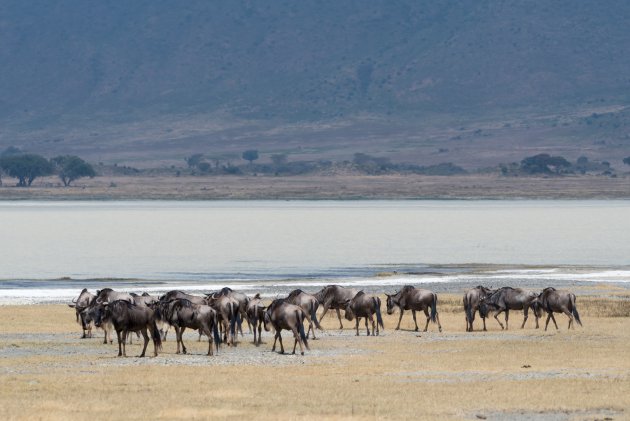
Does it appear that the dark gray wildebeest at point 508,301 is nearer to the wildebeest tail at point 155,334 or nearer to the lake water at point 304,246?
the wildebeest tail at point 155,334

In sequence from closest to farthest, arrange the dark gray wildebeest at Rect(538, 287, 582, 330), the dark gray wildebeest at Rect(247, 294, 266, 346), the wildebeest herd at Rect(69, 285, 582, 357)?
the wildebeest herd at Rect(69, 285, 582, 357)
the dark gray wildebeest at Rect(247, 294, 266, 346)
the dark gray wildebeest at Rect(538, 287, 582, 330)

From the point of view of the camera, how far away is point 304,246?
93.2m

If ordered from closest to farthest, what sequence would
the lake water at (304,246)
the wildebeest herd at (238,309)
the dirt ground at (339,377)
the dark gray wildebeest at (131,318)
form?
the dirt ground at (339,377) < the dark gray wildebeest at (131,318) < the wildebeest herd at (238,309) < the lake water at (304,246)

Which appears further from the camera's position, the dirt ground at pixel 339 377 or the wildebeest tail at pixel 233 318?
the wildebeest tail at pixel 233 318

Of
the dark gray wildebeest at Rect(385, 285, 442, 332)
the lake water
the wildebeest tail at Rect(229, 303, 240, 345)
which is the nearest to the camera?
the wildebeest tail at Rect(229, 303, 240, 345)

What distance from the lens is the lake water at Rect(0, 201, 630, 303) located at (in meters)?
62.2

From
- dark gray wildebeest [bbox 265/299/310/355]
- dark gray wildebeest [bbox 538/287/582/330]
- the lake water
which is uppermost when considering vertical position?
dark gray wildebeest [bbox 265/299/310/355]

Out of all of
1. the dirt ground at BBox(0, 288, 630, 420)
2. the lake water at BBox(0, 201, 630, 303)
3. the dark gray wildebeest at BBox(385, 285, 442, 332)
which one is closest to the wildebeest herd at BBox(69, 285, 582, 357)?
the dark gray wildebeest at BBox(385, 285, 442, 332)

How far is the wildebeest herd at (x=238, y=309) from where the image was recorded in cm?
3023

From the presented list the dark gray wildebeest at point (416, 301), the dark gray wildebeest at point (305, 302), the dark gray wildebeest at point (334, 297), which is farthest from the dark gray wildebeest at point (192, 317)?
the dark gray wildebeest at point (416, 301)

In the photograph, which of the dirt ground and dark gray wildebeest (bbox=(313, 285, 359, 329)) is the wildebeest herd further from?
the dirt ground

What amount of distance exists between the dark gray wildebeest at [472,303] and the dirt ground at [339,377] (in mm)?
704

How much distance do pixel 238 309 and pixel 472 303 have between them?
7691 mm

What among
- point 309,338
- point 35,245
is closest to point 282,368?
point 309,338
